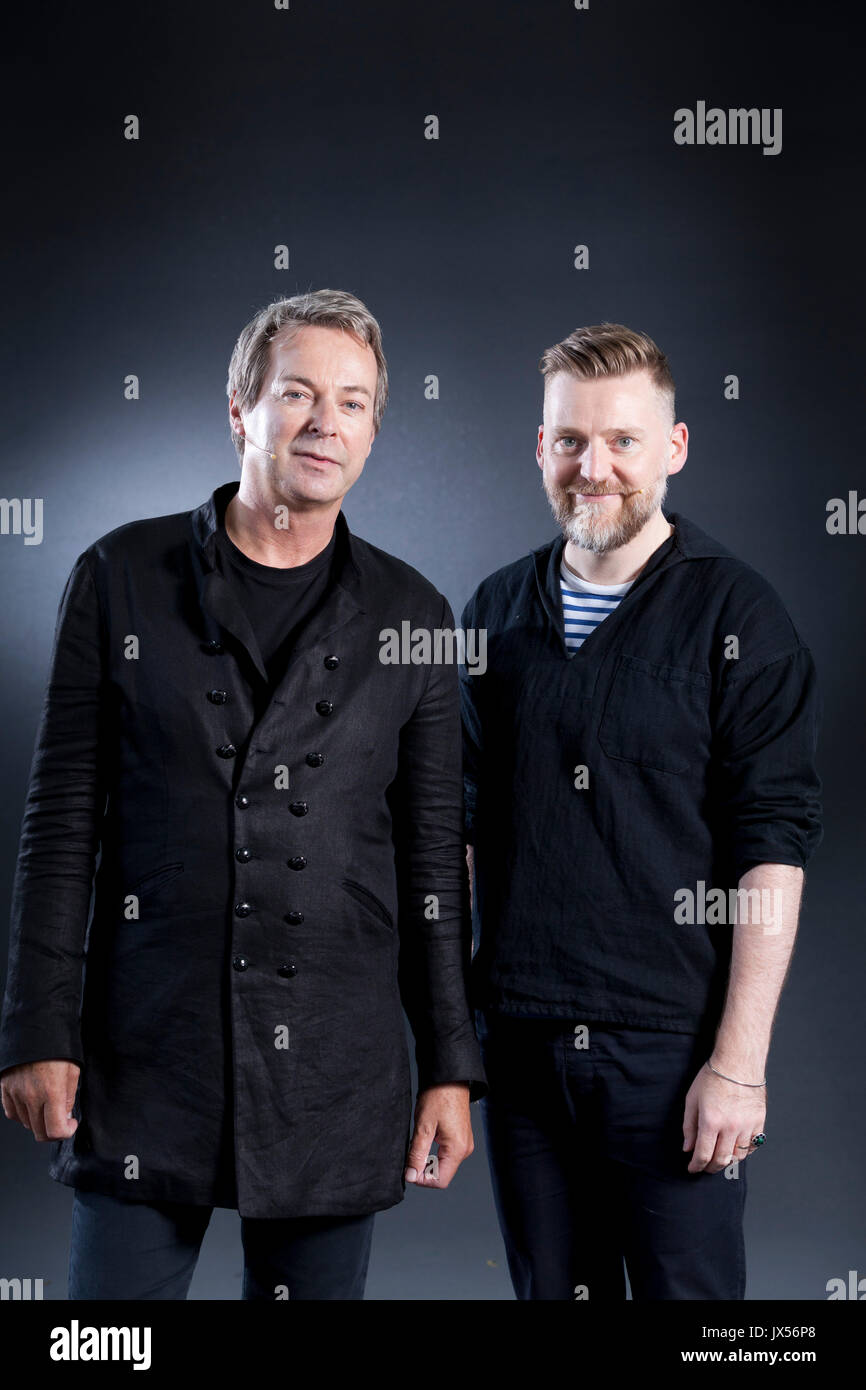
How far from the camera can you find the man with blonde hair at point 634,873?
2074mm

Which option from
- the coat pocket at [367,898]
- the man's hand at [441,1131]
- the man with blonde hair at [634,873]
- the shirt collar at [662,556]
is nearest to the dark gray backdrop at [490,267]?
the shirt collar at [662,556]

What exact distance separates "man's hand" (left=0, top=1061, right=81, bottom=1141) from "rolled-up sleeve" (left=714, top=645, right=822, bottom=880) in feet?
3.32

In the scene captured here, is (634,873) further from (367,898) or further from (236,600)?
(236,600)

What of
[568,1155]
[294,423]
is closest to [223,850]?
[294,423]

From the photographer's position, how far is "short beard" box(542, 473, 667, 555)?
2.19m

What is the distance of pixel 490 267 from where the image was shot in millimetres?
3326

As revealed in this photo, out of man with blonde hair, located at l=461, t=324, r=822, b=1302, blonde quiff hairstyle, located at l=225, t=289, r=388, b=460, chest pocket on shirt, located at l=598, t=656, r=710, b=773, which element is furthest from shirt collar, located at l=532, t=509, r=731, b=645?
blonde quiff hairstyle, located at l=225, t=289, r=388, b=460

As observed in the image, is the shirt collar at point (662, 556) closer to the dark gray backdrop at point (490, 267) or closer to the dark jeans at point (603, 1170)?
the dark jeans at point (603, 1170)

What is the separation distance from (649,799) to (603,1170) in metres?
0.58

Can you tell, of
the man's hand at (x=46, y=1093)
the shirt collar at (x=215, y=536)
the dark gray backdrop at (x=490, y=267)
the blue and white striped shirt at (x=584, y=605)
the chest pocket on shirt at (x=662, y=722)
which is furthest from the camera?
the dark gray backdrop at (x=490, y=267)

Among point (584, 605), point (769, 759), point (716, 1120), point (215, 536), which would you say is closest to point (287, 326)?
point (215, 536)

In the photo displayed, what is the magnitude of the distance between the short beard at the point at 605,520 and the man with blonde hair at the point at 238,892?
362 mm
